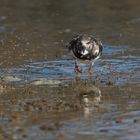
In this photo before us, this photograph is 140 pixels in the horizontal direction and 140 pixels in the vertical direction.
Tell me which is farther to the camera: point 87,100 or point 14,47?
point 14,47

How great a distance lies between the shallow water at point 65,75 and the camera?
415 inches

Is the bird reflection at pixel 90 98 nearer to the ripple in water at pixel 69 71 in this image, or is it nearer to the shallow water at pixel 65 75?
the shallow water at pixel 65 75

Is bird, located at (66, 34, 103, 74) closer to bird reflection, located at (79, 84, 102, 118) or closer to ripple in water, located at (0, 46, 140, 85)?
ripple in water, located at (0, 46, 140, 85)

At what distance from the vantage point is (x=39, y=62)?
16422 mm

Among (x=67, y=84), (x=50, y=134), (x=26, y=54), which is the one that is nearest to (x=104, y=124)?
(x=50, y=134)

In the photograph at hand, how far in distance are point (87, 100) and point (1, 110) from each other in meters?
1.71

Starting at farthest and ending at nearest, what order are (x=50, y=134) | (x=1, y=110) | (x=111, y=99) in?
(x=111, y=99), (x=1, y=110), (x=50, y=134)

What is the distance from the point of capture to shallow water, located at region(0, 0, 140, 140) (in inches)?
415

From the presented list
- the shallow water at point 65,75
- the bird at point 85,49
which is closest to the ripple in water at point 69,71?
the shallow water at point 65,75

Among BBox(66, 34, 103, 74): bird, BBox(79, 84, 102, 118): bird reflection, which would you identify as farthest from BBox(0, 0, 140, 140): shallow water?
BBox(66, 34, 103, 74): bird

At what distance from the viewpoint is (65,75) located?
1500cm

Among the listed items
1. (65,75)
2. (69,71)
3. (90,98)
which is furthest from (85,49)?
(90,98)

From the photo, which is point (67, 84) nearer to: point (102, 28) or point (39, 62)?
point (39, 62)

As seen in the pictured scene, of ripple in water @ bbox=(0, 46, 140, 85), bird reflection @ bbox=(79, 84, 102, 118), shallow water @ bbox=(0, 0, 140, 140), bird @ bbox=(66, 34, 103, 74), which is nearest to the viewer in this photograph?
shallow water @ bbox=(0, 0, 140, 140)
